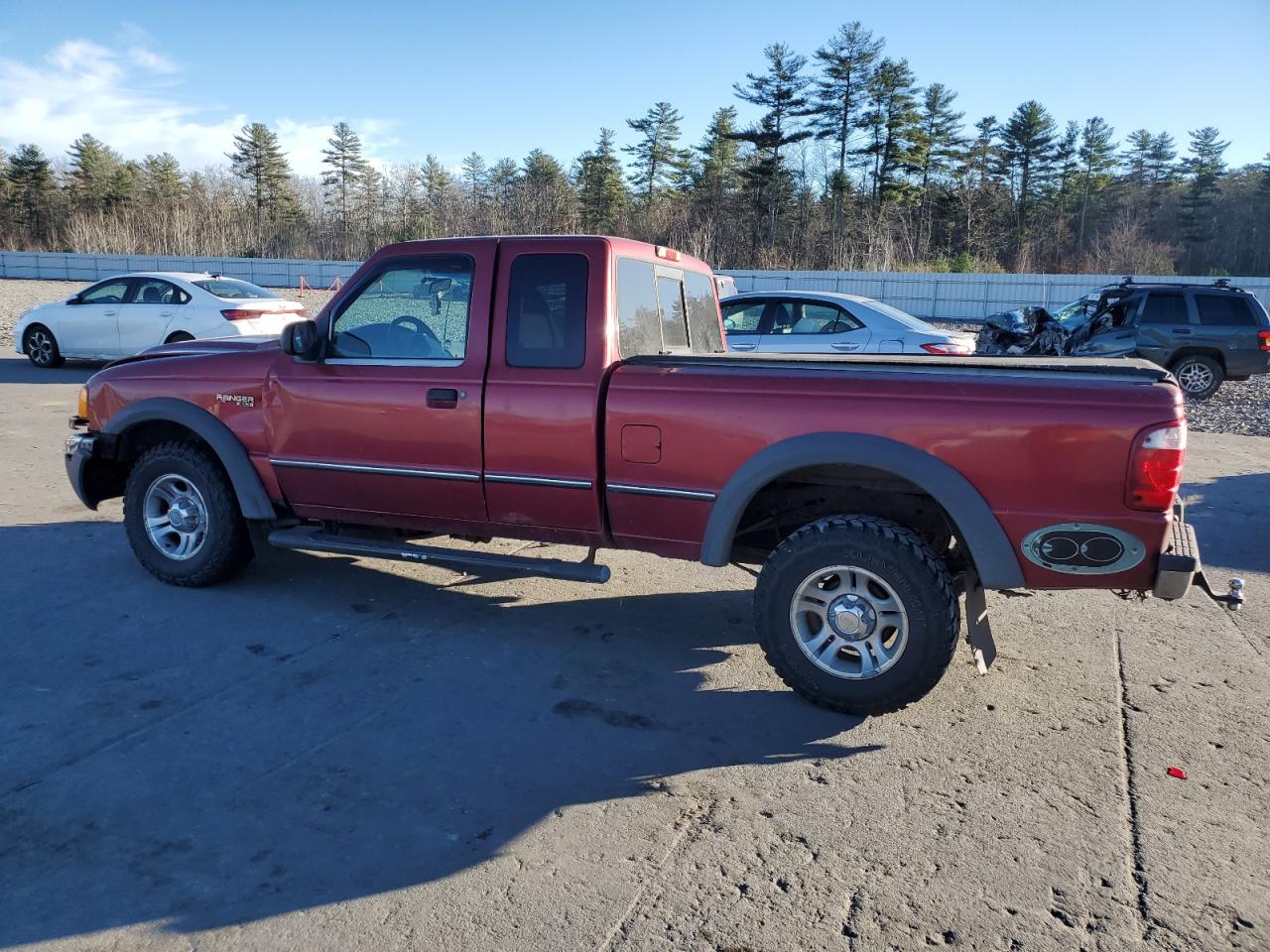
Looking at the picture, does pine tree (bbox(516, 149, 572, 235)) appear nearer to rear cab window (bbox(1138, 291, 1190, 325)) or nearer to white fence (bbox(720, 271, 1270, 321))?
white fence (bbox(720, 271, 1270, 321))

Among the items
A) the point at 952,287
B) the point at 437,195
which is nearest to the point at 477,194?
the point at 437,195

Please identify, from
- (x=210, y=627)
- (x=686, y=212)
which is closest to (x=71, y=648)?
(x=210, y=627)

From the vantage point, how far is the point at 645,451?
14.3 feet

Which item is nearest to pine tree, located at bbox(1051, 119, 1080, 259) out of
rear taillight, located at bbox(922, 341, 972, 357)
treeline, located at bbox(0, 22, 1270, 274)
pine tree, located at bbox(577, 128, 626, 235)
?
treeline, located at bbox(0, 22, 1270, 274)

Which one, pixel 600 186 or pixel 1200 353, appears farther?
pixel 600 186

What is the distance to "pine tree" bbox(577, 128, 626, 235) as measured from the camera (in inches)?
2151

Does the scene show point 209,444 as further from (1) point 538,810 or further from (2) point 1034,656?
(2) point 1034,656

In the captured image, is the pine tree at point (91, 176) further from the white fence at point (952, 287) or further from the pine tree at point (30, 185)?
the white fence at point (952, 287)

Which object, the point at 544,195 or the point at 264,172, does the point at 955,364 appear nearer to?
the point at 544,195

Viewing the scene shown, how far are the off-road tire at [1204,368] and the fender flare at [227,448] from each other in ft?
47.5

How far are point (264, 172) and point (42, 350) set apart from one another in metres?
54.0

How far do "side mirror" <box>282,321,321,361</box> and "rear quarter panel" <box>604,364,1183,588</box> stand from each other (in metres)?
1.79

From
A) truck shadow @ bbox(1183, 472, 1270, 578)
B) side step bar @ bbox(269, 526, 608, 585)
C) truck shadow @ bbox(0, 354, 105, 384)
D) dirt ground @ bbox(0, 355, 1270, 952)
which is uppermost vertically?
truck shadow @ bbox(0, 354, 105, 384)

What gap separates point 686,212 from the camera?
170 feet
